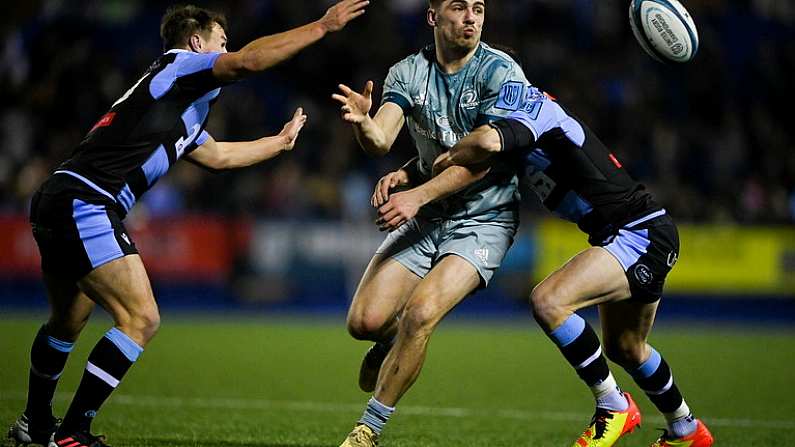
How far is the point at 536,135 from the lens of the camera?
5.94 meters

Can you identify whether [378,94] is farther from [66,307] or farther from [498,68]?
[66,307]

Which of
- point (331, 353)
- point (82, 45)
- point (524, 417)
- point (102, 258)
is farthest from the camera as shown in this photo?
point (82, 45)

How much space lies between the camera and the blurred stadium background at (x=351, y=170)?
15594mm

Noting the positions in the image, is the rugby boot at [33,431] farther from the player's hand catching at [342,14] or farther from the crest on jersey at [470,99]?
the crest on jersey at [470,99]

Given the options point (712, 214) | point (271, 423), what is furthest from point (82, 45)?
point (271, 423)

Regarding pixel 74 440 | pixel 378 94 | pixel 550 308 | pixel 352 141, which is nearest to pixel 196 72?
pixel 74 440

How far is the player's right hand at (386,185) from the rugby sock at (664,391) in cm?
181

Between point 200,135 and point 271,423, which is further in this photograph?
point 271,423

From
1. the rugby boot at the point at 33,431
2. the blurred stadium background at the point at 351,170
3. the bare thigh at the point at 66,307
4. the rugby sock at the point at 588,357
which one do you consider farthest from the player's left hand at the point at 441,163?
the blurred stadium background at the point at 351,170

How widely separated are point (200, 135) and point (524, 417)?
10.6 feet

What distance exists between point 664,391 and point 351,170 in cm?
1129

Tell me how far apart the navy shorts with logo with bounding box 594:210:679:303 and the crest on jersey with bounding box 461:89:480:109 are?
114 centimetres

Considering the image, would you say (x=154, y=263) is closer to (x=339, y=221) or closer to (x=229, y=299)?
(x=229, y=299)

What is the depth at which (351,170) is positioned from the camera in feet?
56.3
